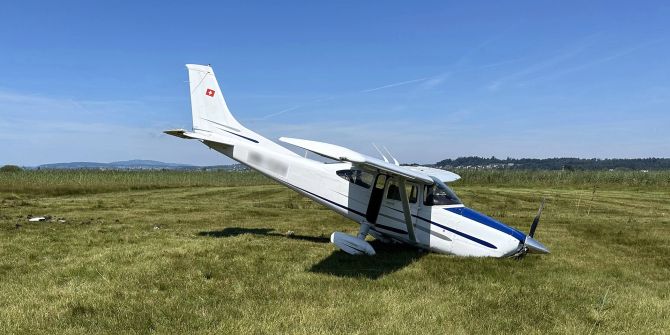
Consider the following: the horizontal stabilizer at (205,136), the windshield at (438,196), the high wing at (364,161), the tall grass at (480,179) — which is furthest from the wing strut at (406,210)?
the tall grass at (480,179)

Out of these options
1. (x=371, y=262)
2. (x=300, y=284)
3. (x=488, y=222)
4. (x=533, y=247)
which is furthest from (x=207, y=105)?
(x=533, y=247)

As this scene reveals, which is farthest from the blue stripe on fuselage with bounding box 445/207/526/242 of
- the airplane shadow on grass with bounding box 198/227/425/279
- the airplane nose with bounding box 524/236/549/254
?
the airplane shadow on grass with bounding box 198/227/425/279

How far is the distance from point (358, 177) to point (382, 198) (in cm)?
90

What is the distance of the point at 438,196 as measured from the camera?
11070mm

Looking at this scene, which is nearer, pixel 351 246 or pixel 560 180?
pixel 351 246

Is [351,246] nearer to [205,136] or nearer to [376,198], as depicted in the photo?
[376,198]

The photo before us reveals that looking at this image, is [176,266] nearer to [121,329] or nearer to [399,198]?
[121,329]

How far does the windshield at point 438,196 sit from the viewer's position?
11023 millimetres

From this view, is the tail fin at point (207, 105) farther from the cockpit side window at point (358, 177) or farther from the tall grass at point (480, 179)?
the tall grass at point (480, 179)

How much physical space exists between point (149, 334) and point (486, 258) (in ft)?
24.1

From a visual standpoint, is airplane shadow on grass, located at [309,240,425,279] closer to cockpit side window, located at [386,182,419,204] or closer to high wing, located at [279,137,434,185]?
cockpit side window, located at [386,182,419,204]

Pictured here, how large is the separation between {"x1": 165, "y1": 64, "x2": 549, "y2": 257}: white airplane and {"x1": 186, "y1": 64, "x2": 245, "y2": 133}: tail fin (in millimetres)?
573

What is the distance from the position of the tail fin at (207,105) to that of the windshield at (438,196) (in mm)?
6499

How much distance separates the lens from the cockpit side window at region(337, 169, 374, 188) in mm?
11837
